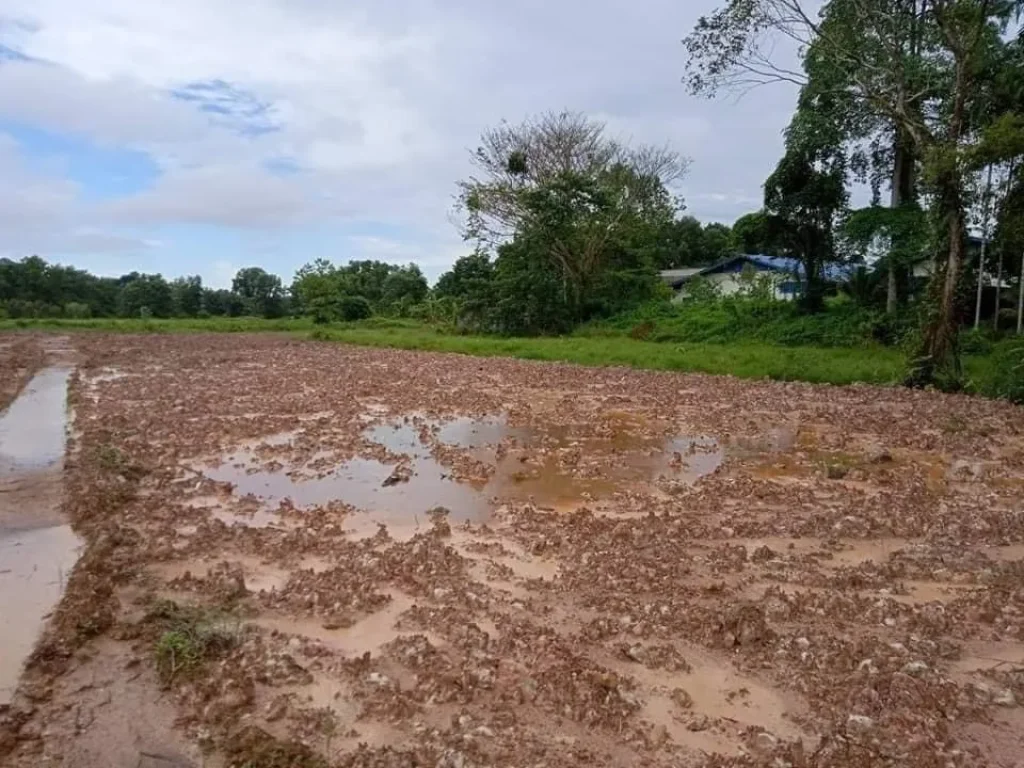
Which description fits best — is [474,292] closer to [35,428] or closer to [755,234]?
[755,234]

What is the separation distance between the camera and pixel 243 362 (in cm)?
2406

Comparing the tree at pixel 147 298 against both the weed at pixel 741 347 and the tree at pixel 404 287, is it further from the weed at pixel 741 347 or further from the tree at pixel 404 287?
the weed at pixel 741 347

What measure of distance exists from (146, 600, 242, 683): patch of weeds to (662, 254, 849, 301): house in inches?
1033

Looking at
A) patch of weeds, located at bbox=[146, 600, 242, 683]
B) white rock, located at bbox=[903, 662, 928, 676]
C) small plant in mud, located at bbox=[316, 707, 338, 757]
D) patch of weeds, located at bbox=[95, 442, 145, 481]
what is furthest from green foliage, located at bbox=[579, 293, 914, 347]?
small plant in mud, located at bbox=[316, 707, 338, 757]

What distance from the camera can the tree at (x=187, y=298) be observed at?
60.4 m

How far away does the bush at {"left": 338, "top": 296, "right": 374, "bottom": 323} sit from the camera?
1919 inches

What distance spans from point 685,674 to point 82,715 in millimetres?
3236

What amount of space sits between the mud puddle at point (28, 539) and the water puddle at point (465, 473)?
1892 mm

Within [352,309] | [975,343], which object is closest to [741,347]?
[975,343]

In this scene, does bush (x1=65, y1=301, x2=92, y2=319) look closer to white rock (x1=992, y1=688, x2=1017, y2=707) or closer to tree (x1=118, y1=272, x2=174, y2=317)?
tree (x1=118, y1=272, x2=174, y2=317)

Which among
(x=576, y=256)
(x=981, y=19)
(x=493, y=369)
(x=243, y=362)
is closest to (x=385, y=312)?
(x=576, y=256)

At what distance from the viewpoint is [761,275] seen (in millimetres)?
30500

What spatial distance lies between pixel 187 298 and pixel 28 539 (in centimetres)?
5897

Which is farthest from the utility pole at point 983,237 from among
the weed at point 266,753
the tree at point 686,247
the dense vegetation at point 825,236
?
the tree at point 686,247
